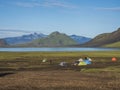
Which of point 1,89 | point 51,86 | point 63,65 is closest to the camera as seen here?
point 1,89

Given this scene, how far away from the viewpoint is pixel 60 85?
37938mm

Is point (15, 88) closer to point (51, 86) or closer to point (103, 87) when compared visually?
point (51, 86)

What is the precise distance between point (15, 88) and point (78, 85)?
7085mm

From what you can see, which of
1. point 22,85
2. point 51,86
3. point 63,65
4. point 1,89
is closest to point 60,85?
point 51,86

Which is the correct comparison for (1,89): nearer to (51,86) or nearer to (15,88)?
(15,88)

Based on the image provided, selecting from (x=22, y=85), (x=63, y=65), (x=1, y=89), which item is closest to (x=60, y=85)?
(x=22, y=85)

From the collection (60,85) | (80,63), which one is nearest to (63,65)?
(80,63)

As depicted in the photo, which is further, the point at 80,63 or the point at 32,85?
the point at 80,63

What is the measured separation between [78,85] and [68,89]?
337 cm

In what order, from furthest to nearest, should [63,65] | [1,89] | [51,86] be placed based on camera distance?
[63,65]
[51,86]
[1,89]

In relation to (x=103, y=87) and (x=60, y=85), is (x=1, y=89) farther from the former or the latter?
(x=103, y=87)

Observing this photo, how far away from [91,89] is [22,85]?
26.1ft

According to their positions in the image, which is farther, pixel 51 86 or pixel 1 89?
pixel 51 86

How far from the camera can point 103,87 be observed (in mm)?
35844
